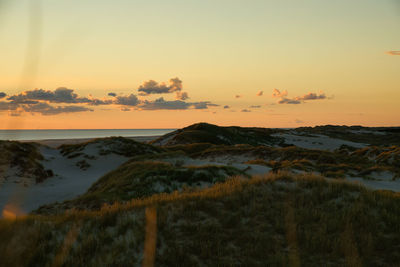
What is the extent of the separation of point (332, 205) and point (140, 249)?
6524 millimetres

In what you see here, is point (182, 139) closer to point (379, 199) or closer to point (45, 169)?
point (45, 169)

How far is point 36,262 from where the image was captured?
682 centimetres

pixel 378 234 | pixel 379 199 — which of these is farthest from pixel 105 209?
pixel 379 199

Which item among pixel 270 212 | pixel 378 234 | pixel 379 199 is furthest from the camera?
pixel 379 199

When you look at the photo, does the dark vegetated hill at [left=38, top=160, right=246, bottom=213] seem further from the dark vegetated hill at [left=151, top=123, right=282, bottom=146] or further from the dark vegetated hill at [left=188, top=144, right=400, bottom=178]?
the dark vegetated hill at [left=151, top=123, right=282, bottom=146]

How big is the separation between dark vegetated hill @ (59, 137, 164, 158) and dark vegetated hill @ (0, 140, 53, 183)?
280 inches

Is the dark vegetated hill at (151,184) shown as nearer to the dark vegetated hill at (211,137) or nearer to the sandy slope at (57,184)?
the sandy slope at (57,184)

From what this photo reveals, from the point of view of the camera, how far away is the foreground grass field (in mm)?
6836

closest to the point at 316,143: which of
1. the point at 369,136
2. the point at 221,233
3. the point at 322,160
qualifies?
the point at 322,160

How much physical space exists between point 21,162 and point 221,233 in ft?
112

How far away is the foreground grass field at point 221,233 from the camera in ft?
22.4

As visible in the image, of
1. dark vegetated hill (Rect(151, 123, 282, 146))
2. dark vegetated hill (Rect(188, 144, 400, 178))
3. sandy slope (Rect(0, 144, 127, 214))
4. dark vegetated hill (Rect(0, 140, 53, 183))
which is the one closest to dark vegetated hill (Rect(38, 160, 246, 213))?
sandy slope (Rect(0, 144, 127, 214))

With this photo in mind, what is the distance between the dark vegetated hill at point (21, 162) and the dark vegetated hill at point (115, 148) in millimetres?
7111

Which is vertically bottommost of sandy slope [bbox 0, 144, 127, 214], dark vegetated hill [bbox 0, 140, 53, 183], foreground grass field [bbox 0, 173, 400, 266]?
sandy slope [bbox 0, 144, 127, 214]
